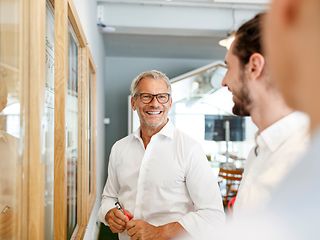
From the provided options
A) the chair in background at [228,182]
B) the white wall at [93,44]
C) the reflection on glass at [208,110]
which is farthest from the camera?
the reflection on glass at [208,110]

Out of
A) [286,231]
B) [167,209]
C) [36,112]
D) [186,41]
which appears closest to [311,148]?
[286,231]

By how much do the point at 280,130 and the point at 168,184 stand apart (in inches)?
34.1

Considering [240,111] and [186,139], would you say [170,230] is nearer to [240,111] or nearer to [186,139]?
[186,139]

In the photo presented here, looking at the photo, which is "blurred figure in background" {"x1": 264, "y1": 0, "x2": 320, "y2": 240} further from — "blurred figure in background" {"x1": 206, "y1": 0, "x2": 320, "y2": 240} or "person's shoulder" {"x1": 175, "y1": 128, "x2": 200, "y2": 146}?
"person's shoulder" {"x1": 175, "y1": 128, "x2": 200, "y2": 146}

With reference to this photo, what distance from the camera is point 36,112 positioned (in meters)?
0.96

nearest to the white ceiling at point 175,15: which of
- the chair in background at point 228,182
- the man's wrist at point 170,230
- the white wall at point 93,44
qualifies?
the white wall at point 93,44

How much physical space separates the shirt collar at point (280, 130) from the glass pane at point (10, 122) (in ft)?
2.26

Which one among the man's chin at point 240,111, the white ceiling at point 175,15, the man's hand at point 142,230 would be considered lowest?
the man's hand at point 142,230

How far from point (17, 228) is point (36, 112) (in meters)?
0.34

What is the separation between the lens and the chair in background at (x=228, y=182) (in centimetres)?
526

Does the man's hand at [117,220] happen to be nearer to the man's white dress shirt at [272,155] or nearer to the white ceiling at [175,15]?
the man's white dress shirt at [272,155]

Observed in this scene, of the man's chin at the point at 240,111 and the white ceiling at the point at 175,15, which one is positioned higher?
the white ceiling at the point at 175,15

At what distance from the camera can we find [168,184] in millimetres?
1651

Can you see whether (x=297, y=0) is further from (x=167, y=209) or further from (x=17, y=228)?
(x=167, y=209)
